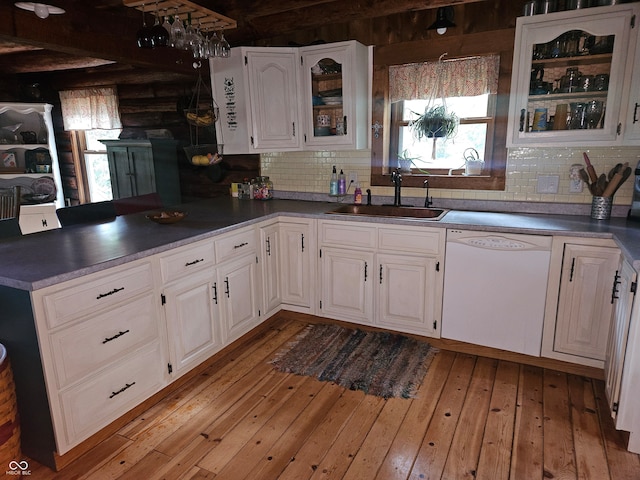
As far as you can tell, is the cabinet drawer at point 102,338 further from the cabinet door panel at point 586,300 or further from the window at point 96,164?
the window at point 96,164

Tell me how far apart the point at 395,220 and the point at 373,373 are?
982 mm

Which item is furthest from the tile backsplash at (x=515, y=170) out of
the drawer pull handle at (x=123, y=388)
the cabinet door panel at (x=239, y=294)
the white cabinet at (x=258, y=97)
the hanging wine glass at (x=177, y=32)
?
the drawer pull handle at (x=123, y=388)

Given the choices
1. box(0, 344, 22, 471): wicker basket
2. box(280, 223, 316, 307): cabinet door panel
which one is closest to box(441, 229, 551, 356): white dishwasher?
box(280, 223, 316, 307): cabinet door panel

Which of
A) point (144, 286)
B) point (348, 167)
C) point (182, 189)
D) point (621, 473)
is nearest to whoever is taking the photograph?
point (621, 473)

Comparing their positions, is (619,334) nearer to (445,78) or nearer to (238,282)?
(445,78)

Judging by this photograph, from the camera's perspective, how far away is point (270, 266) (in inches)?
123

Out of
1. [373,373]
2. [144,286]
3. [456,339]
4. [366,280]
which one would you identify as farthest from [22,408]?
[456,339]

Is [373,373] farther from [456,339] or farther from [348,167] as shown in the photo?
[348,167]

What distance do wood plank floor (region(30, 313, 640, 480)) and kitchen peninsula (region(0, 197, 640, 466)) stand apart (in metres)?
0.16

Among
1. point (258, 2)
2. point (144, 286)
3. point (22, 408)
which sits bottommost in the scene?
point (22, 408)

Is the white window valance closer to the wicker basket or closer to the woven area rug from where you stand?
the woven area rug

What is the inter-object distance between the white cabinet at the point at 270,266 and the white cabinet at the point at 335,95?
78cm

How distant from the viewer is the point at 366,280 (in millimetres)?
2961

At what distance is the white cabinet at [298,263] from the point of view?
3.10 meters
